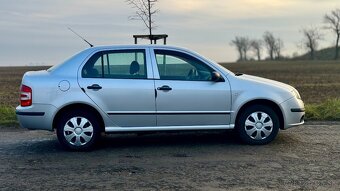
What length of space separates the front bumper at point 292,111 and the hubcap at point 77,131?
3140mm

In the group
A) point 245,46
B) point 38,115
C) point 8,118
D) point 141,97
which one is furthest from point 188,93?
point 245,46

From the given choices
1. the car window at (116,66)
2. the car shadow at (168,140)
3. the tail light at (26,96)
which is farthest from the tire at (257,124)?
the tail light at (26,96)

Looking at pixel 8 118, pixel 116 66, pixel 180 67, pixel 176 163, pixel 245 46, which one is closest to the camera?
pixel 176 163

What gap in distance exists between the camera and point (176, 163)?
6328 mm

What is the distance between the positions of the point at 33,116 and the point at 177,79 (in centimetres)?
231

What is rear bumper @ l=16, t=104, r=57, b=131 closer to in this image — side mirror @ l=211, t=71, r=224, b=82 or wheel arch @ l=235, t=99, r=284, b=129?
side mirror @ l=211, t=71, r=224, b=82

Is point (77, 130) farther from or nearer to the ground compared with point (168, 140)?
farther from the ground

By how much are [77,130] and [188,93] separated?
1.83 metres

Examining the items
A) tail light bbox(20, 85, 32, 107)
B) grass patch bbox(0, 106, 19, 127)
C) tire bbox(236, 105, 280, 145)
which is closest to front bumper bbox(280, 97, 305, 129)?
tire bbox(236, 105, 280, 145)

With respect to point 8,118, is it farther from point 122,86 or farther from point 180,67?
A: point 180,67

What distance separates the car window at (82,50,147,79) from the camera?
23.6ft

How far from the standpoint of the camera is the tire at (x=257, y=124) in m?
7.40

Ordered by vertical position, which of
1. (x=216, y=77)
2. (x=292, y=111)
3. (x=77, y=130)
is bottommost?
(x=77, y=130)

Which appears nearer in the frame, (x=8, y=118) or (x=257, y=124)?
(x=257, y=124)
